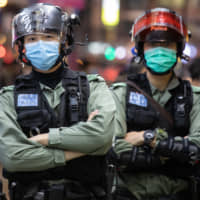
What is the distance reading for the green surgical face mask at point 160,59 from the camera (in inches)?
167

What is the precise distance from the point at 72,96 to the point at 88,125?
342 millimetres

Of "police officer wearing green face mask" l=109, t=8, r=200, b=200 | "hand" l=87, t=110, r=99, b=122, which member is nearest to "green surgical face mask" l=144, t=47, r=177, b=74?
"police officer wearing green face mask" l=109, t=8, r=200, b=200

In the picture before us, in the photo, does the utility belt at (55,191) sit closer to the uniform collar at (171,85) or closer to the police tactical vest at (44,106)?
the police tactical vest at (44,106)

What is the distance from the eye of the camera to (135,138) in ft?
12.8

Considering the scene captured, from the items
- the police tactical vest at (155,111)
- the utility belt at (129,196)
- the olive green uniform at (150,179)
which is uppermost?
the police tactical vest at (155,111)

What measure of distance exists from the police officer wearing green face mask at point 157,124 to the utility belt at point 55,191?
1.59 feet

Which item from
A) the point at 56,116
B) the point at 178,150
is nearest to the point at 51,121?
the point at 56,116

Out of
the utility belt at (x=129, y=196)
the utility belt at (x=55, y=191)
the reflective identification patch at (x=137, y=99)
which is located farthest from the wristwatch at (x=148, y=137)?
the utility belt at (x=55, y=191)

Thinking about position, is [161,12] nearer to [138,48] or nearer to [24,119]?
[138,48]

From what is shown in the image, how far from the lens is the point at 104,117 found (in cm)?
357

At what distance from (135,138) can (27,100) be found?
1064 millimetres

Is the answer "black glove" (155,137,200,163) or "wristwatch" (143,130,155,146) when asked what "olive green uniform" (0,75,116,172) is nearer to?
"wristwatch" (143,130,155,146)

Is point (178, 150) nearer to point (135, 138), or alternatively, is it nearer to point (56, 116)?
point (135, 138)

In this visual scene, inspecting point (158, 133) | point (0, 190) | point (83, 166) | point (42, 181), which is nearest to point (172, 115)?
point (158, 133)
